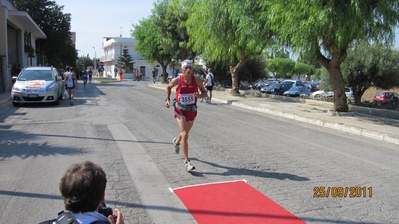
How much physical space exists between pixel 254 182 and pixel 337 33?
27.4ft

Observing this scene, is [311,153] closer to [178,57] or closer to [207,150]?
[207,150]

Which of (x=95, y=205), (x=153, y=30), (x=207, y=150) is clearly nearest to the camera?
(x=95, y=205)

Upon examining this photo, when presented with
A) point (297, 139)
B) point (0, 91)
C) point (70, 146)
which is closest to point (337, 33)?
point (297, 139)

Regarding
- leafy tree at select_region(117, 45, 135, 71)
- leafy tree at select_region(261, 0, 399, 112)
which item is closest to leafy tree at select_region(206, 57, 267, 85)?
leafy tree at select_region(261, 0, 399, 112)

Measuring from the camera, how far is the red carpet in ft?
13.7

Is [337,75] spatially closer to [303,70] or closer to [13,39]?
[13,39]

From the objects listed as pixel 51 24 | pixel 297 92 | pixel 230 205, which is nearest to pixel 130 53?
pixel 51 24

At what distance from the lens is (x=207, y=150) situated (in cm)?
752

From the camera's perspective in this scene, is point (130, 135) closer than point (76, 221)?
No

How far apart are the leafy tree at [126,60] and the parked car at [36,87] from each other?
59525 mm

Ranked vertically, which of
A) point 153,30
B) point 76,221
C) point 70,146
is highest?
point 153,30

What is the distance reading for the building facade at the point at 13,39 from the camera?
20.8 m
